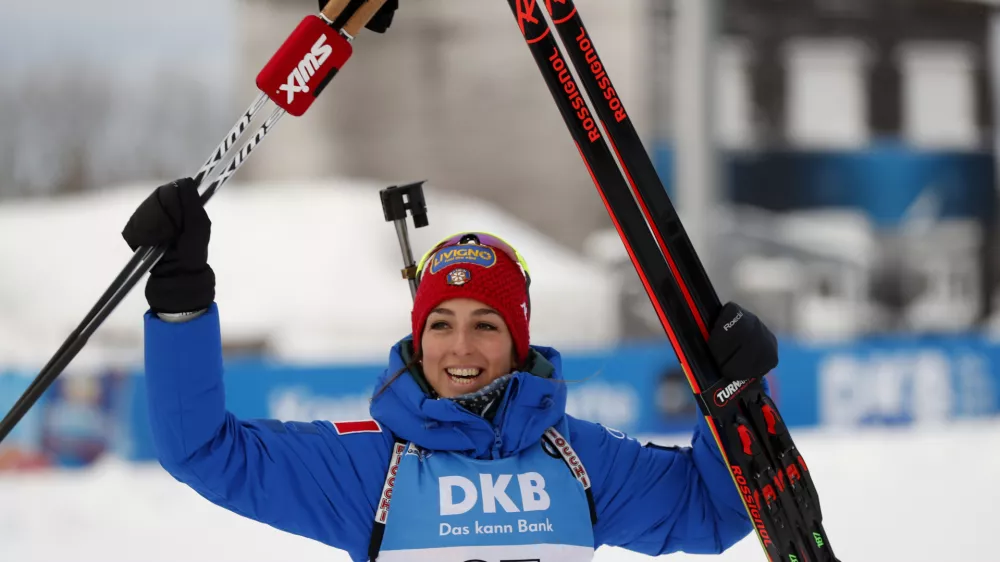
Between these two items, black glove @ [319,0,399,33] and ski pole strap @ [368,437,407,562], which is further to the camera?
black glove @ [319,0,399,33]

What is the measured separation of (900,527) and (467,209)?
12.2m

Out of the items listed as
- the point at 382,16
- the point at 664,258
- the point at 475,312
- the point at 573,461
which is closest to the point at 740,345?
the point at 664,258

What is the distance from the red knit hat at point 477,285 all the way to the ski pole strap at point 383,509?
22 centimetres

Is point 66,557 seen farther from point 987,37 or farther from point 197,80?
point 987,37

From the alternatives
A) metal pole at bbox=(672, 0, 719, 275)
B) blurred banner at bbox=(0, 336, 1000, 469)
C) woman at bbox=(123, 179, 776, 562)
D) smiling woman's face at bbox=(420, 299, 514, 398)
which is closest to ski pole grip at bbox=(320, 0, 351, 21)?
woman at bbox=(123, 179, 776, 562)

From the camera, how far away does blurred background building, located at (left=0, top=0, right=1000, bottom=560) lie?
14898 millimetres

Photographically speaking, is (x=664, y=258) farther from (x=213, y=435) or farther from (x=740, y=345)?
(x=213, y=435)

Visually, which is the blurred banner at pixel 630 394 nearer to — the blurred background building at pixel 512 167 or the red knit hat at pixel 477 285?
the red knit hat at pixel 477 285

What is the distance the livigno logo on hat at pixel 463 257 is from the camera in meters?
2.03

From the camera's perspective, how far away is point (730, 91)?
15719 millimetres

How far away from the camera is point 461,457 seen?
194cm

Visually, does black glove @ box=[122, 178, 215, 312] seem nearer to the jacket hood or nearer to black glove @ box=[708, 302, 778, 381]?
the jacket hood

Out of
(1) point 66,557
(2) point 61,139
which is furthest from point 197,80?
(1) point 66,557

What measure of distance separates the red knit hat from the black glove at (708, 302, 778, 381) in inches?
14.1
